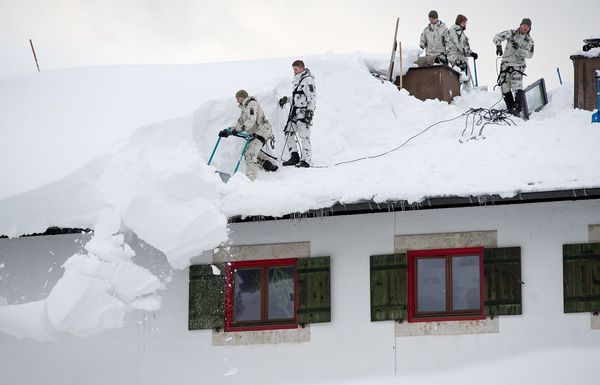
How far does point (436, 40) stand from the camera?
21.9 m

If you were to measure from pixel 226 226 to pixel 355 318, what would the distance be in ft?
7.01

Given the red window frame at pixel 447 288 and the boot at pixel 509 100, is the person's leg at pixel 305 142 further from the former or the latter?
the boot at pixel 509 100

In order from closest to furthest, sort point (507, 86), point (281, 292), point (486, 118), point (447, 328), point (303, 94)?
point (447, 328), point (281, 292), point (303, 94), point (486, 118), point (507, 86)

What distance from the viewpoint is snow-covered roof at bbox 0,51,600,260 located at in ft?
58.2

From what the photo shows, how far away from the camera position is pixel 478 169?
1791 centimetres

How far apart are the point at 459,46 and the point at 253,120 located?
4.20m

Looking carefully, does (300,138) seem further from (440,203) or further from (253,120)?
(440,203)

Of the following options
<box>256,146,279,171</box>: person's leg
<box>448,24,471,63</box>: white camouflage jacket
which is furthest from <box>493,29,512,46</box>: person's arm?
<box>256,146,279,171</box>: person's leg

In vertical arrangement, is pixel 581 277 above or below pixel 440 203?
below

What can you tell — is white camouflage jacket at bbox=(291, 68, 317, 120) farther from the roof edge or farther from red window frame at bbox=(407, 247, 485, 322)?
red window frame at bbox=(407, 247, 485, 322)

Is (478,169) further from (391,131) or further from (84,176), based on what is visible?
(84,176)

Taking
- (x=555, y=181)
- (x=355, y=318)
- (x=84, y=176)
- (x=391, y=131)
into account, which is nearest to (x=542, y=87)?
(x=391, y=131)

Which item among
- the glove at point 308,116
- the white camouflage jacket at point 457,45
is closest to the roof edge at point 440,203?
the glove at point 308,116

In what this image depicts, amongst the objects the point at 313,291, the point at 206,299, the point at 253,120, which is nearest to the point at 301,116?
the point at 253,120
